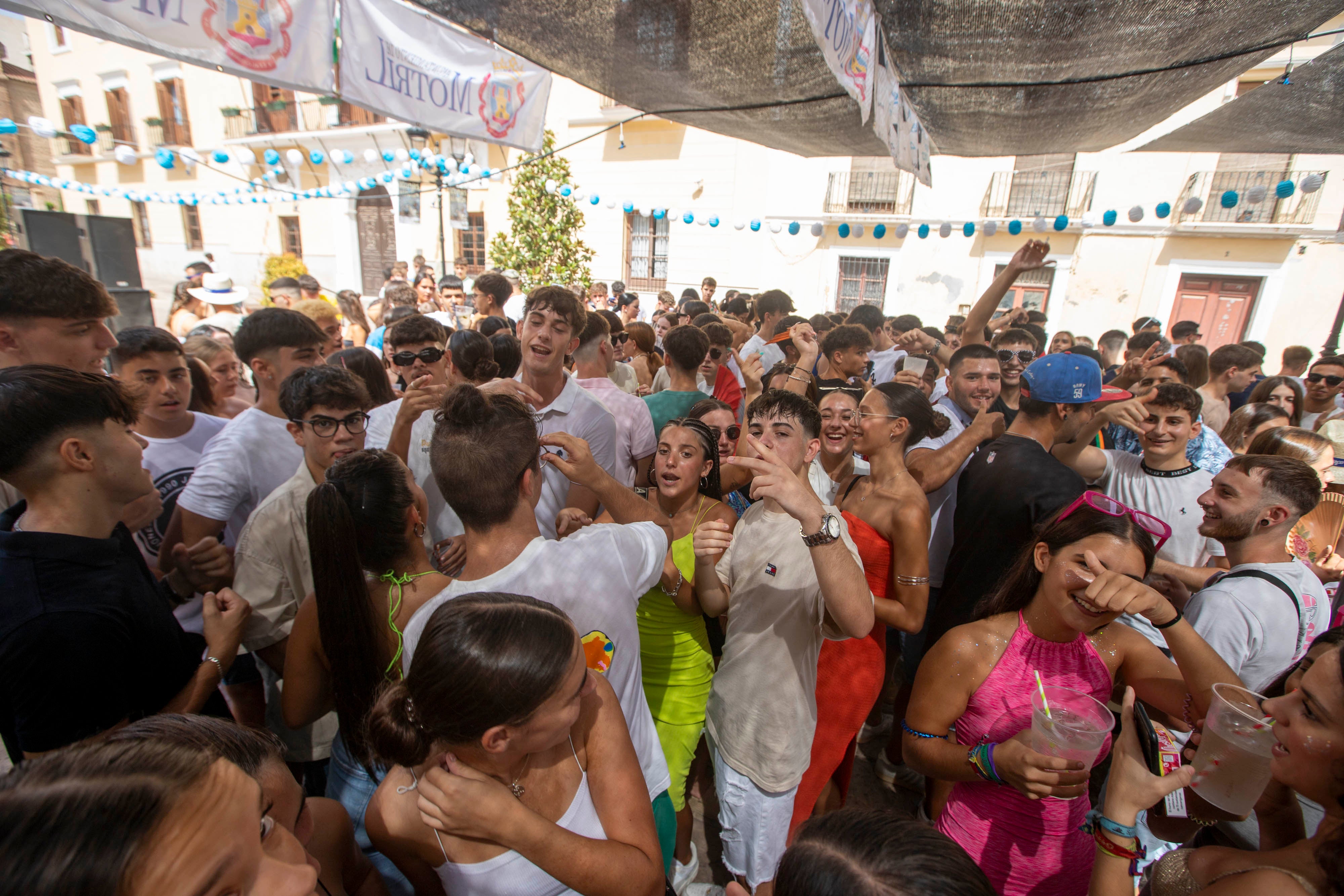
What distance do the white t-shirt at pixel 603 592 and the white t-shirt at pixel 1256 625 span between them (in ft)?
6.80

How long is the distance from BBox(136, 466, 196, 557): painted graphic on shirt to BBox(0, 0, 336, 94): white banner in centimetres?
175

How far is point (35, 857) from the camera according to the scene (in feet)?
2.09

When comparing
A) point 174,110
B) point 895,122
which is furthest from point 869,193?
point 174,110

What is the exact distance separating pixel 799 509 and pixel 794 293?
17.4 meters

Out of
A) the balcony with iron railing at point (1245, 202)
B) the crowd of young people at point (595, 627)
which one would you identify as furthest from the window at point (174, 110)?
the balcony with iron railing at point (1245, 202)

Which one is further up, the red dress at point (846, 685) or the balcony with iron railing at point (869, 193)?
the balcony with iron railing at point (869, 193)

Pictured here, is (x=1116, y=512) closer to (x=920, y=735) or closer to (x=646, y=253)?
(x=920, y=735)

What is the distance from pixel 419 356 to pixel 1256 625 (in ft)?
12.4

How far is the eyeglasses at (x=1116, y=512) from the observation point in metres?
1.79

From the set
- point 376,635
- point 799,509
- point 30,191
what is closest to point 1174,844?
point 799,509

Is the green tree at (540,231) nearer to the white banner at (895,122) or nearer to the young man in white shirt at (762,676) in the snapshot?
the white banner at (895,122)

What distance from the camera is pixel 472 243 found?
20703 mm

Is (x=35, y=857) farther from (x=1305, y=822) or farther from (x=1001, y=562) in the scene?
(x=1001, y=562)

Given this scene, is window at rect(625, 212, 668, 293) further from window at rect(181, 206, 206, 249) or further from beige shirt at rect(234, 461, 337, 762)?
window at rect(181, 206, 206, 249)
